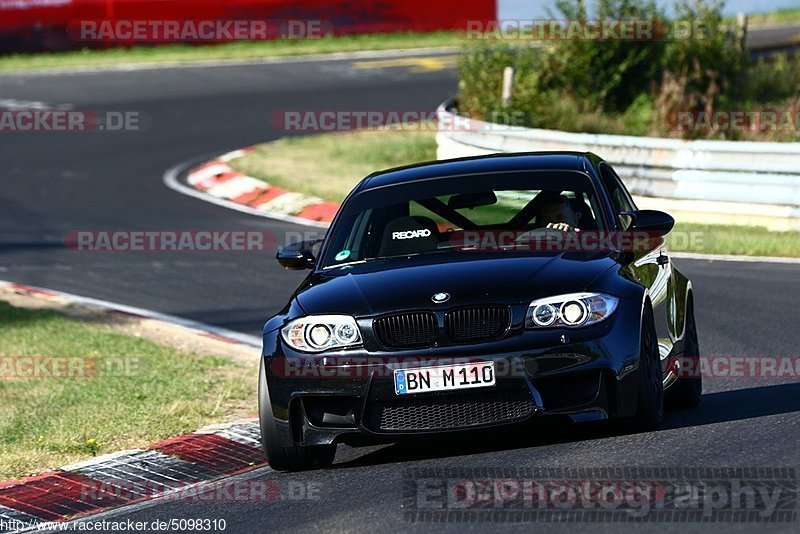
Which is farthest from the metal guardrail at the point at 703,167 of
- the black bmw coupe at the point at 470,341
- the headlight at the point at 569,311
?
the headlight at the point at 569,311

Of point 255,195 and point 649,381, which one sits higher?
point 649,381

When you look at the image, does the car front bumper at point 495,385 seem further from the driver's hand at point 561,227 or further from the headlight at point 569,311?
the driver's hand at point 561,227

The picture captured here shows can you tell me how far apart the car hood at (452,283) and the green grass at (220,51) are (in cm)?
2793

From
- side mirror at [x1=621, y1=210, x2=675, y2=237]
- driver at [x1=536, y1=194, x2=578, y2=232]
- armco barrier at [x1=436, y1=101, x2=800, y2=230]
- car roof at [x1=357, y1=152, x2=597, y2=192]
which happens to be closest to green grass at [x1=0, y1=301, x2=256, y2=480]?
car roof at [x1=357, y1=152, x2=597, y2=192]

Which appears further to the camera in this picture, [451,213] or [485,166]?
[485,166]

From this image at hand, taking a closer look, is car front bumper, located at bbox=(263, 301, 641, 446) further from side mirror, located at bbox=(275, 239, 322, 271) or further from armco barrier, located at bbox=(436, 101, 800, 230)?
armco barrier, located at bbox=(436, 101, 800, 230)

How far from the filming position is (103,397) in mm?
10273

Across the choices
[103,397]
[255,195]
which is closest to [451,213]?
[103,397]

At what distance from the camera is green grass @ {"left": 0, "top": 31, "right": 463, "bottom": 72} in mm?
35188

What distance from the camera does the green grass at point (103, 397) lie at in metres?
8.83

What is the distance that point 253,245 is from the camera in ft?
57.9

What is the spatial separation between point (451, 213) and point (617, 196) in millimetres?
1043

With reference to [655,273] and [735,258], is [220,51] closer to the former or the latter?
[735,258]

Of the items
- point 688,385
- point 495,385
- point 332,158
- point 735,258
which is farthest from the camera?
point 332,158
